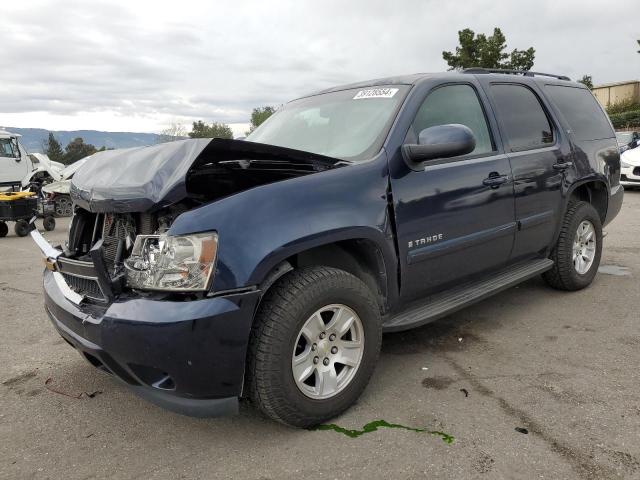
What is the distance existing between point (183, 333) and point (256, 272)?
1.33 feet

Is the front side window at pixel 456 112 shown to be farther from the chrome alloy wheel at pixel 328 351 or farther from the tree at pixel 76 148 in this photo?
the tree at pixel 76 148

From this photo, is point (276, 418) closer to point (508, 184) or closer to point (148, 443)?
point (148, 443)

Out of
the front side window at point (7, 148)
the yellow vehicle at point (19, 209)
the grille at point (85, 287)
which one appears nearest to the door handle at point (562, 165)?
the grille at point (85, 287)

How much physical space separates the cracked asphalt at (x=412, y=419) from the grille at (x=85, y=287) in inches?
26.4

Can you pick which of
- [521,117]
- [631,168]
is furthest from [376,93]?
[631,168]

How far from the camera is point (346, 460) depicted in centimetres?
237

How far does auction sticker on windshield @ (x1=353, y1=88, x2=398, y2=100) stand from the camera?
3.36 m

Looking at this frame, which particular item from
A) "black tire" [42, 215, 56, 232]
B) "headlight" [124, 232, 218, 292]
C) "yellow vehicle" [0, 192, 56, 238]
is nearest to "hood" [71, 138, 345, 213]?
"headlight" [124, 232, 218, 292]

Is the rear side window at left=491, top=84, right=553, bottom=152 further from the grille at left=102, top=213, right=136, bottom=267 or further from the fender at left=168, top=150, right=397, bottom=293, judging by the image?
the grille at left=102, top=213, right=136, bottom=267

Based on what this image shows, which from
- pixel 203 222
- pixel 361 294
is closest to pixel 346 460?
pixel 361 294

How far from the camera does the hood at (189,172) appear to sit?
2396mm

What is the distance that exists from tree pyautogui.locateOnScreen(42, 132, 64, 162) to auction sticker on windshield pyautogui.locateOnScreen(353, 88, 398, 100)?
68.0m

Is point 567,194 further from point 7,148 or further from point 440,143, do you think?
point 7,148

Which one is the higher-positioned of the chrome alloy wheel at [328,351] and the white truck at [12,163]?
the white truck at [12,163]
